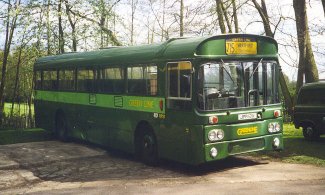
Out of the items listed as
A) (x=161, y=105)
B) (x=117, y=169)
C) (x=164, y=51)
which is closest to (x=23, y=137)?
(x=117, y=169)

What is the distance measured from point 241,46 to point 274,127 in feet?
7.28

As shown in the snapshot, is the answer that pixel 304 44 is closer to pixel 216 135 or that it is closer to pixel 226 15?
pixel 226 15

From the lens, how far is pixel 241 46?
401 inches

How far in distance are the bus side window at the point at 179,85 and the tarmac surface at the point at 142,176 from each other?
1.64 m

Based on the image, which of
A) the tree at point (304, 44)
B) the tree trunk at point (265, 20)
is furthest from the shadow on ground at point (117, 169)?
the tree trunk at point (265, 20)

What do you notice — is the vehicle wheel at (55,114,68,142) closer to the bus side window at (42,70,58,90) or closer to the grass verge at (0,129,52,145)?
the grass verge at (0,129,52,145)

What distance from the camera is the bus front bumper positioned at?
377 inches

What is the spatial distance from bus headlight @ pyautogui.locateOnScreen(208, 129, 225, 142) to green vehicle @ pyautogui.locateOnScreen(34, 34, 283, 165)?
2 centimetres

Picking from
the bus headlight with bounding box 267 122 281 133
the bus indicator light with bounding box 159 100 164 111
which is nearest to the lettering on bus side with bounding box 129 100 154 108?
the bus indicator light with bounding box 159 100 164 111

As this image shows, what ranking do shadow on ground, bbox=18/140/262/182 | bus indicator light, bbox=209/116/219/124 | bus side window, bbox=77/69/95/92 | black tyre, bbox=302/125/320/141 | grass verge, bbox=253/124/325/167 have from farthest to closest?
1. black tyre, bbox=302/125/320/141
2. bus side window, bbox=77/69/95/92
3. grass verge, bbox=253/124/325/167
4. shadow on ground, bbox=18/140/262/182
5. bus indicator light, bbox=209/116/219/124

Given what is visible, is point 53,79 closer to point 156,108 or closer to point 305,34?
point 156,108

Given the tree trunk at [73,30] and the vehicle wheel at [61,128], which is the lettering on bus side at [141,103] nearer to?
the vehicle wheel at [61,128]

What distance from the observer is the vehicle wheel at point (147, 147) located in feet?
36.3

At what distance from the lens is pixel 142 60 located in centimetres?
1127
